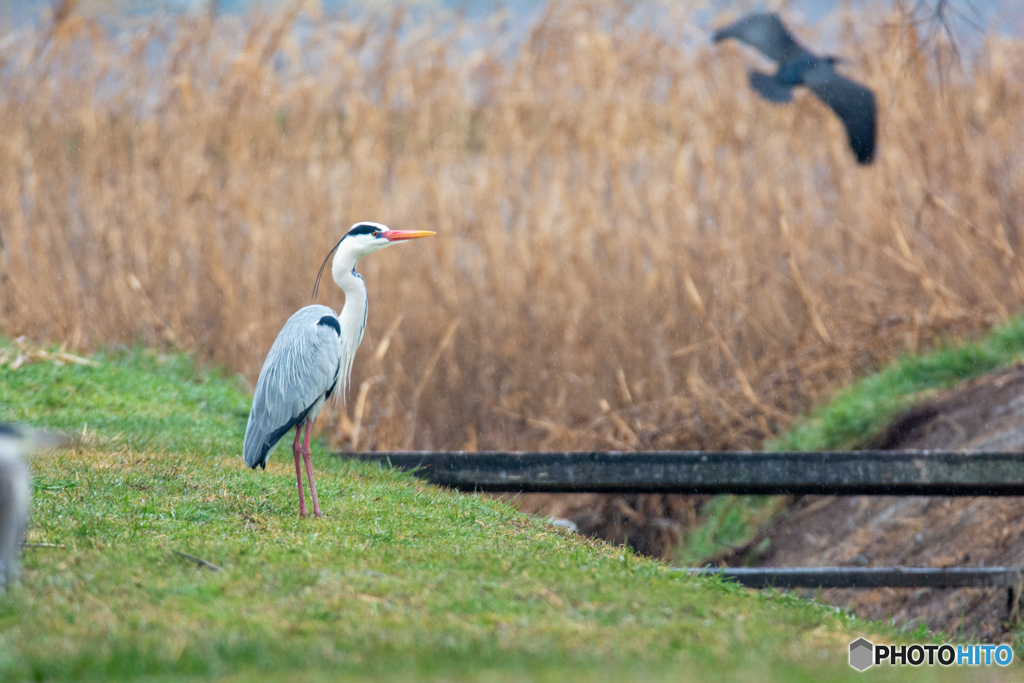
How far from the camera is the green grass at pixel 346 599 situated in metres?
2.76

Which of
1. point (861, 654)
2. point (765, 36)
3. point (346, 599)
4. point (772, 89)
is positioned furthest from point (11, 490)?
point (765, 36)

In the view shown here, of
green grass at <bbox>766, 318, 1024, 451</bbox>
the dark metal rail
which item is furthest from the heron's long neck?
green grass at <bbox>766, 318, 1024, 451</bbox>

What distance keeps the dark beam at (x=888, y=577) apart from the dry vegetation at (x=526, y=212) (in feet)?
9.59

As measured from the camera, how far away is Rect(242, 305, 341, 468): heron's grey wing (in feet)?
14.8

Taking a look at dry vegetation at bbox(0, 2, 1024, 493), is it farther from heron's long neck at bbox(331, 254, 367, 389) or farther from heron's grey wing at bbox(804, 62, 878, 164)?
heron's long neck at bbox(331, 254, 367, 389)

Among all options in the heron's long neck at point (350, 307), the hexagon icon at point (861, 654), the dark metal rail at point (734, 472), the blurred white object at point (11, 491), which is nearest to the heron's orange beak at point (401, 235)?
the heron's long neck at point (350, 307)

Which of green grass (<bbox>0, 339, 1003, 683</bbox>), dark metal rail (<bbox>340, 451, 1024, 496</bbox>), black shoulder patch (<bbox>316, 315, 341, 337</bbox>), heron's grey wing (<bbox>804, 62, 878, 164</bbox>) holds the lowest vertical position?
dark metal rail (<bbox>340, 451, 1024, 496</bbox>)

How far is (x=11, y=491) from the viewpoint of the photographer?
2.90 metres

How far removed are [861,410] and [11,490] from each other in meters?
6.57

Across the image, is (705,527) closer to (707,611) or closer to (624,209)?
(624,209)

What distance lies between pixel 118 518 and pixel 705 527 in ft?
16.4

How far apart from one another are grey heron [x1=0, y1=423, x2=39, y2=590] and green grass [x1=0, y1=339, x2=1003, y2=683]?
0.58ft

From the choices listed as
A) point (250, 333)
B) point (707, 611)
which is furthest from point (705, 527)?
point (707, 611)

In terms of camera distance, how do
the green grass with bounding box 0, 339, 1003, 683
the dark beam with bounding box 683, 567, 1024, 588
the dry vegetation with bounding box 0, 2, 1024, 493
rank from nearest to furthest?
the green grass with bounding box 0, 339, 1003, 683 < the dark beam with bounding box 683, 567, 1024, 588 < the dry vegetation with bounding box 0, 2, 1024, 493
